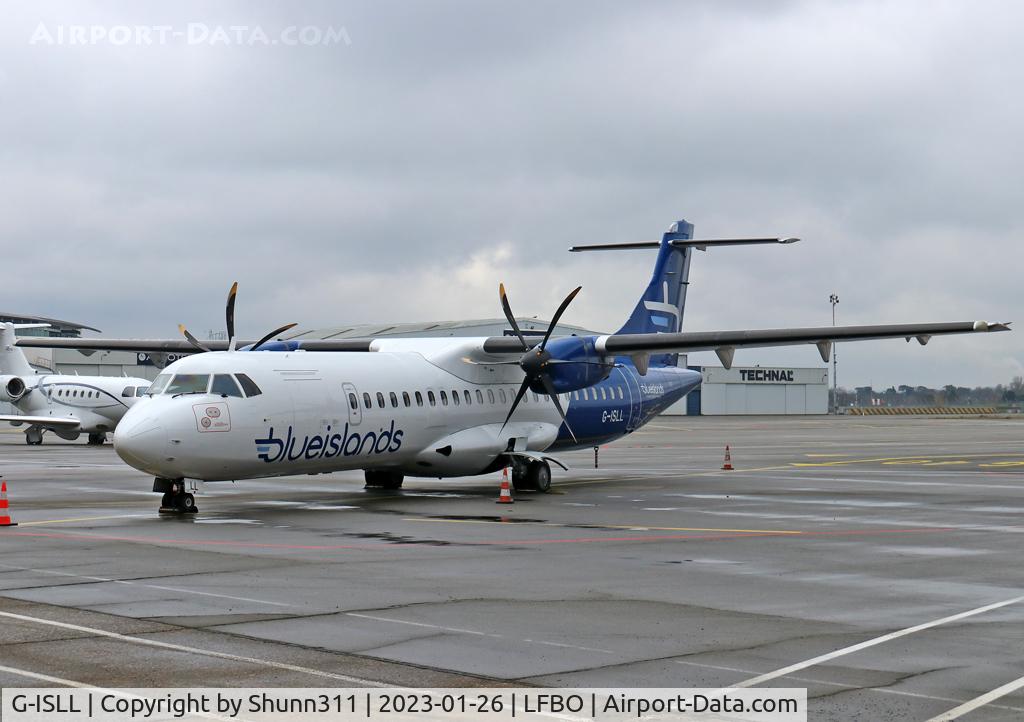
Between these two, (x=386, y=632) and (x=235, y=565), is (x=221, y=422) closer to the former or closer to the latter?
(x=235, y=565)

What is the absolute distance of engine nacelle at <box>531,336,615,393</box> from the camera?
26.5 metres

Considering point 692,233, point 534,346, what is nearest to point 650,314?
point 692,233

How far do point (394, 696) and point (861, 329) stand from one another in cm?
1983

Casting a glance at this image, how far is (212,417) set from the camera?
66.5 feet

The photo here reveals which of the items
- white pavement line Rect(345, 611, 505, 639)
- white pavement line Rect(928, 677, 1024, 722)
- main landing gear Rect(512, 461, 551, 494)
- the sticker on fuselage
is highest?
the sticker on fuselage

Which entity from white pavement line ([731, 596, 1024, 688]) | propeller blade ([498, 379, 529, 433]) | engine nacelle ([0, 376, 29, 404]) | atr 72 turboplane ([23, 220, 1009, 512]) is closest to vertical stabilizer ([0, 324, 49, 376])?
engine nacelle ([0, 376, 29, 404])

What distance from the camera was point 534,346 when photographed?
88.3 ft

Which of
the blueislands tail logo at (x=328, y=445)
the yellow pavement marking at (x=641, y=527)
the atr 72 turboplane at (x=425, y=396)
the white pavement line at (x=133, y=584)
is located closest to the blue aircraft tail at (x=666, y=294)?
the atr 72 turboplane at (x=425, y=396)

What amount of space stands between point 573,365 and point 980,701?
19.4 meters

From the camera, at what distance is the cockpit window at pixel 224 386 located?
20792 millimetres

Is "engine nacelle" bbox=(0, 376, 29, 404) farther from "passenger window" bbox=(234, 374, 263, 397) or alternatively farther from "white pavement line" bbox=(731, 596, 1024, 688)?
"white pavement line" bbox=(731, 596, 1024, 688)

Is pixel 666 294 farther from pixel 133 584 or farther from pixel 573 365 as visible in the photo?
pixel 133 584

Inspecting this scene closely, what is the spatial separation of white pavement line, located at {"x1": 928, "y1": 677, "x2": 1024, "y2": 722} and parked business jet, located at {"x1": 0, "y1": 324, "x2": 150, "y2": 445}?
4791cm

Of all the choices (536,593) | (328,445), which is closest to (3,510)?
(328,445)
